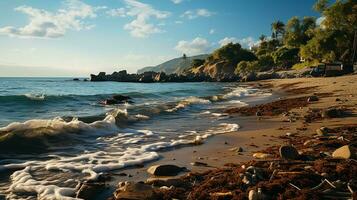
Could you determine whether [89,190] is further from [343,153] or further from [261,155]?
[343,153]

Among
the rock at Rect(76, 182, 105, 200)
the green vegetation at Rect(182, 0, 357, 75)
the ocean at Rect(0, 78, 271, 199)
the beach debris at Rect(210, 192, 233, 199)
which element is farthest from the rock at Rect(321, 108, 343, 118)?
the green vegetation at Rect(182, 0, 357, 75)

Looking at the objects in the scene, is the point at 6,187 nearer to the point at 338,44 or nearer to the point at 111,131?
the point at 111,131

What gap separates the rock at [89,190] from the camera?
563cm

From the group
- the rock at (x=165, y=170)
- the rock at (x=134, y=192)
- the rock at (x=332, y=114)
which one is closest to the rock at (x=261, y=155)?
the rock at (x=165, y=170)

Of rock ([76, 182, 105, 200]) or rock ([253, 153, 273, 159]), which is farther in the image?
rock ([253, 153, 273, 159])

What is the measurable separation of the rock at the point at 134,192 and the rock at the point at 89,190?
1.23 ft

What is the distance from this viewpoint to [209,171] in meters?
6.66

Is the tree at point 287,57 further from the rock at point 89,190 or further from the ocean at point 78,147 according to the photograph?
the rock at point 89,190

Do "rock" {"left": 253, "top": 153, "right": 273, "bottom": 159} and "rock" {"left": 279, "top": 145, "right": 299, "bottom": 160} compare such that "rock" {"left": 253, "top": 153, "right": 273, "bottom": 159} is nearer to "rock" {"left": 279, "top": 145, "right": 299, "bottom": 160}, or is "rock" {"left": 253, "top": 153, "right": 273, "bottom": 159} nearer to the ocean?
"rock" {"left": 279, "top": 145, "right": 299, "bottom": 160}

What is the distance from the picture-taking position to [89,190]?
5.73 m

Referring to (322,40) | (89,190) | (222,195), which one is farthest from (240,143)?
(322,40)

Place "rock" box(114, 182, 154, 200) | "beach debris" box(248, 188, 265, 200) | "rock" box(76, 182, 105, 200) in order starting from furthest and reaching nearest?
"rock" box(76, 182, 105, 200) → "rock" box(114, 182, 154, 200) → "beach debris" box(248, 188, 265, 200)

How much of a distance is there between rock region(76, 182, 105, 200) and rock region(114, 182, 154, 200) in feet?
1.23

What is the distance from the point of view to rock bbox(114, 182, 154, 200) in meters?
5.25
